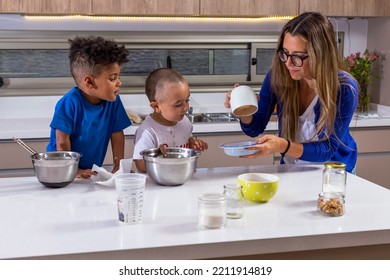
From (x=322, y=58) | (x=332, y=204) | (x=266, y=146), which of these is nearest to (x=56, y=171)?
(x=266, y=146)

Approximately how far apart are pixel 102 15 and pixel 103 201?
193 centimetres

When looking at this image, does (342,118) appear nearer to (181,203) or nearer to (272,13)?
(181,203)

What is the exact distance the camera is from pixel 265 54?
3.70 m

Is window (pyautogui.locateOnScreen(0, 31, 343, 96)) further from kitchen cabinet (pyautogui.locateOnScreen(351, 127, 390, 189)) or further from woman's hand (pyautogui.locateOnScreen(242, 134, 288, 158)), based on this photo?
woman's hand (pyautogui.locateOnScreen(242, 134, 288, 158))

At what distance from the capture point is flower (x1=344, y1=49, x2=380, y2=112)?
Result: 3615 mm

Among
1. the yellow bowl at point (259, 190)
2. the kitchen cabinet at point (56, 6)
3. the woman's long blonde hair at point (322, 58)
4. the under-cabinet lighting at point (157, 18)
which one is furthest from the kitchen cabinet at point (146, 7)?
the yellow bowl at point (259, 190)

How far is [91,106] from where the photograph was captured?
2150mm

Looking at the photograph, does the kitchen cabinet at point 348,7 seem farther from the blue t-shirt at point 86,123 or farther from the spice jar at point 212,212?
the spice jar at point 212,212

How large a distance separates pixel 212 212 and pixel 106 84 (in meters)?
0.88

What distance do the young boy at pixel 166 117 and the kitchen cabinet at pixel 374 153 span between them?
1.49m

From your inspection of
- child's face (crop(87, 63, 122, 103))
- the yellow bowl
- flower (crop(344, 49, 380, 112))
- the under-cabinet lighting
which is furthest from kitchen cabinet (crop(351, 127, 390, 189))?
the yellow bowl

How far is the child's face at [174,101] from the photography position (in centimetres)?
208

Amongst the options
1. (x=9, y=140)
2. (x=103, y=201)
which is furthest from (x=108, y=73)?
(x=9, y=140)

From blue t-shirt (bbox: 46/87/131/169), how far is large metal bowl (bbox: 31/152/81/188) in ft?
Answer: 1.22
